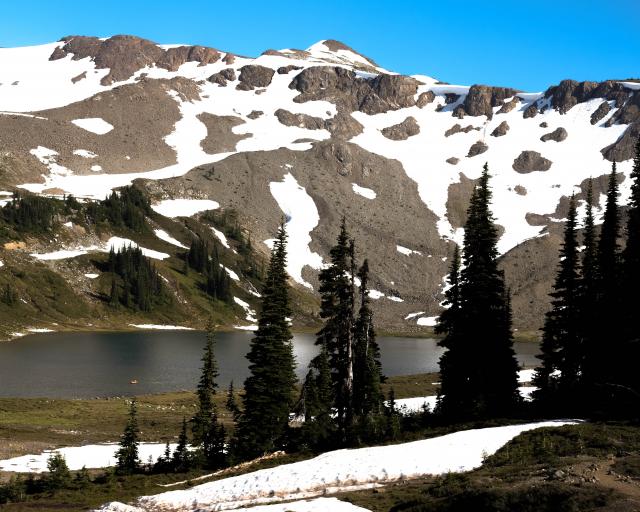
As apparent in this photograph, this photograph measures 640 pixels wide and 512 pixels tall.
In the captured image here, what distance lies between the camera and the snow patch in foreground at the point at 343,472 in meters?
28.3

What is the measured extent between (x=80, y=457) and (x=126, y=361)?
70813 mm

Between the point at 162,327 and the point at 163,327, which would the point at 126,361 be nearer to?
the point at 162,327

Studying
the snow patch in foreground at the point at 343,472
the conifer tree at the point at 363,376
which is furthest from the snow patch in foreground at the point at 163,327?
the snow patch in foreground at the point at 343,472

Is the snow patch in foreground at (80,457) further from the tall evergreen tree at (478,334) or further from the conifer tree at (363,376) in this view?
the tall evergreen tree at (478,334)

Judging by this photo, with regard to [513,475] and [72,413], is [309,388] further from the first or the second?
[72,413]

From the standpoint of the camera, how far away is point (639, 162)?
44656 mm

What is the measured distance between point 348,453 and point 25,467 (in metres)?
29.0

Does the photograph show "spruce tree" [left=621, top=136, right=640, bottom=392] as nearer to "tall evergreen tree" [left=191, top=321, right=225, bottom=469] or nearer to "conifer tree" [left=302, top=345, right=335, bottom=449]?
"conifer tree" [left=302, top=345, right=335, bottom=449]

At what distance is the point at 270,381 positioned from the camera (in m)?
47.8

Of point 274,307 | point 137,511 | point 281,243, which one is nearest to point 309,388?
point 274,307

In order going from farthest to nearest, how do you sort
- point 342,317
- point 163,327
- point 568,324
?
point 163,327
point 568,324
point 342,317

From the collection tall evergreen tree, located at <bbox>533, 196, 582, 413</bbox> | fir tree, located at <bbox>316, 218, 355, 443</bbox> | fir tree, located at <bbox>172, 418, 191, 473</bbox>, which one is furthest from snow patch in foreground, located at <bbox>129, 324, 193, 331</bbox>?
fir tree, located at <bbox>316, 218, 355, 443</bbox>

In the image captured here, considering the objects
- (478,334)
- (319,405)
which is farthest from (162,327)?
(478,334)

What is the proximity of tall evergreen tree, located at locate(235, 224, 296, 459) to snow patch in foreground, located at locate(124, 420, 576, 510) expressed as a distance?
13696mm
